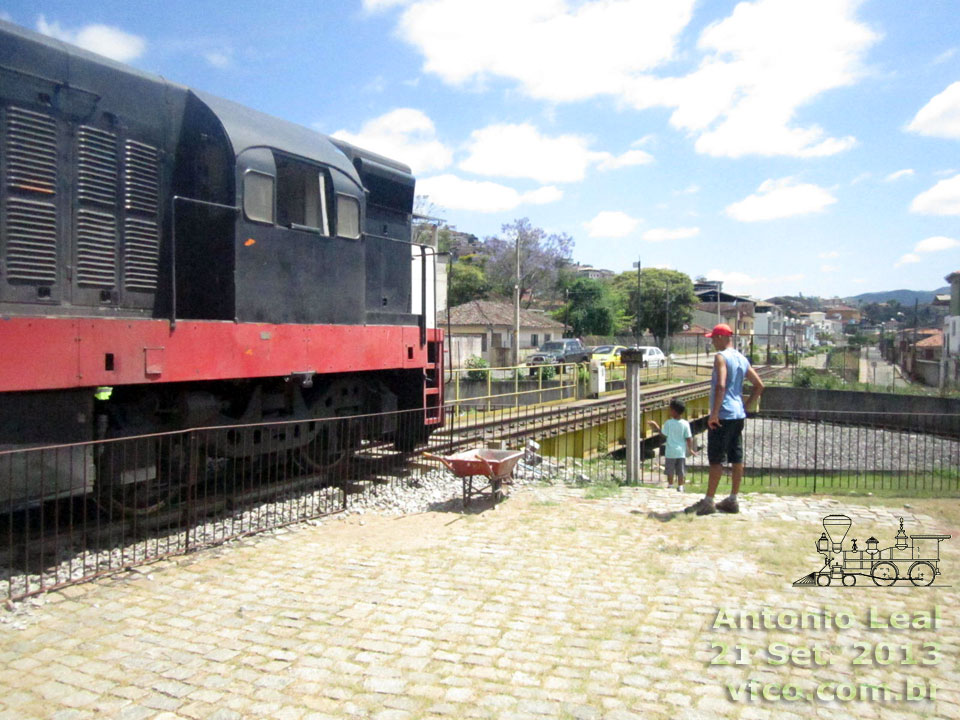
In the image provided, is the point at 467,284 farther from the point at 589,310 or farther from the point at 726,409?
the point at 726,409

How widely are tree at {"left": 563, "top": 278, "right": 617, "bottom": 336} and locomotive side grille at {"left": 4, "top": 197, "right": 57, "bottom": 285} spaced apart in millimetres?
52954

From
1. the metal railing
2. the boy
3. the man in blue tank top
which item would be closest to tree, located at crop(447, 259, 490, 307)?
the metal railing

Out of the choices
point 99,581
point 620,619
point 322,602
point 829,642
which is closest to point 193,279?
point 99,581

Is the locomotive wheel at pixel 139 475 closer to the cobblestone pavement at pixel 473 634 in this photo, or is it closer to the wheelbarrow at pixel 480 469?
the cobblestone pavement at pixel 473 634

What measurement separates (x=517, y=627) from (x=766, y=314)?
107m

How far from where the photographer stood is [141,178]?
262 inches

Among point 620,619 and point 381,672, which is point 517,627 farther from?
point 381,672

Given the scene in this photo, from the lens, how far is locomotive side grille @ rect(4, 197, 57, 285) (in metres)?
5.54

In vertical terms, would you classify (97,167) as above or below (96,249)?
above

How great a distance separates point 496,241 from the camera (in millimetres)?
61656

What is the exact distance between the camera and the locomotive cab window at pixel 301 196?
755 cm

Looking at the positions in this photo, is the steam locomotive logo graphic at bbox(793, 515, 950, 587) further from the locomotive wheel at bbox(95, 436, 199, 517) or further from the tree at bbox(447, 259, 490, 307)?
the tree at bbox(447, 259, 490, 307)

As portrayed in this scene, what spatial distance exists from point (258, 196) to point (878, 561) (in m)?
6.63

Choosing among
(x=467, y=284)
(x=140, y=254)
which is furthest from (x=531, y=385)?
(x=467, y=284)
